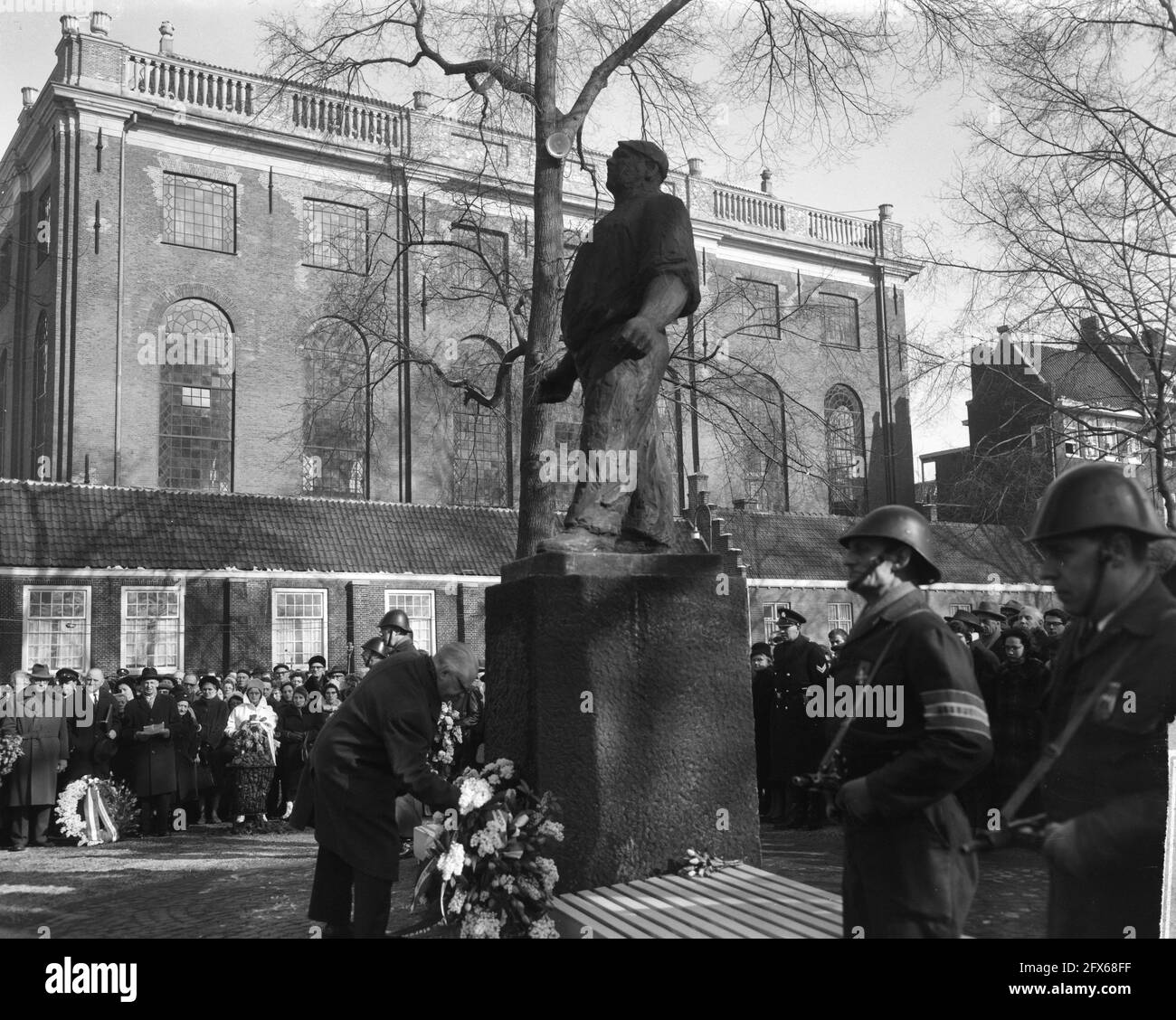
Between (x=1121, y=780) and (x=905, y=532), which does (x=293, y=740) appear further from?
(x=1121, y=780)

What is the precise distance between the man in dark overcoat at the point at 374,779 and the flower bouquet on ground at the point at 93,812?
8.83 metres

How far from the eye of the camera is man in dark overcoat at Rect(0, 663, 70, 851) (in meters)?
13.6

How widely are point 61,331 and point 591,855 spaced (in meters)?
26.6

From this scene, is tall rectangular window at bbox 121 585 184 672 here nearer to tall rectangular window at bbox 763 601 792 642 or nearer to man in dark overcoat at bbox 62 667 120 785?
man in dark overcoat at bbox 62 667 120 785

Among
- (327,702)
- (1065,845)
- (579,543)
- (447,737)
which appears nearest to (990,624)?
(447,737)

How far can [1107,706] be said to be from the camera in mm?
2891

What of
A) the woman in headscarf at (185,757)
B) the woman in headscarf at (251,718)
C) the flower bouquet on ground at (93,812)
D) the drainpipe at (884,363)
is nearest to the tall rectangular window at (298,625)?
the woman in headscarf at (251,718)

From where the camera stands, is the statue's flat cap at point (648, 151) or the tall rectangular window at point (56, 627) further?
the tall rectangular window at point (56, 627)

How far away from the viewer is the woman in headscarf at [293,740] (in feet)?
51.9

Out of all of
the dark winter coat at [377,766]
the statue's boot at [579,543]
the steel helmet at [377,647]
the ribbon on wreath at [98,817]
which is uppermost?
the statue's boot at [579,543]

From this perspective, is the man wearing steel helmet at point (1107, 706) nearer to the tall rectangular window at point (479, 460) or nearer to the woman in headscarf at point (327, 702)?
the woman in headscarf at point (327, 702)

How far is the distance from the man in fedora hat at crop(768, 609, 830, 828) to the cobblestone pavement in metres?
0.64

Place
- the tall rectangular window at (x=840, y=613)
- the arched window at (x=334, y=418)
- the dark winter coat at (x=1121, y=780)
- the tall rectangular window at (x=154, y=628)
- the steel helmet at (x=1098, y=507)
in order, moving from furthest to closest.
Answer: the tall rectangular window at (x=840, y=613) → the arched window at (x=334, y=418) → the tall rectangular window at (x=154, y=628) → the steel helmet at (x=1098, y=507) → the dark winter coat at (x=1121, y=780)

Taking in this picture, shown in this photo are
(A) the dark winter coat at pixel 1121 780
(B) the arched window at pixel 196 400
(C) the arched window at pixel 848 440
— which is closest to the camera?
(A) the dark winter coat at pixel 1121 780
